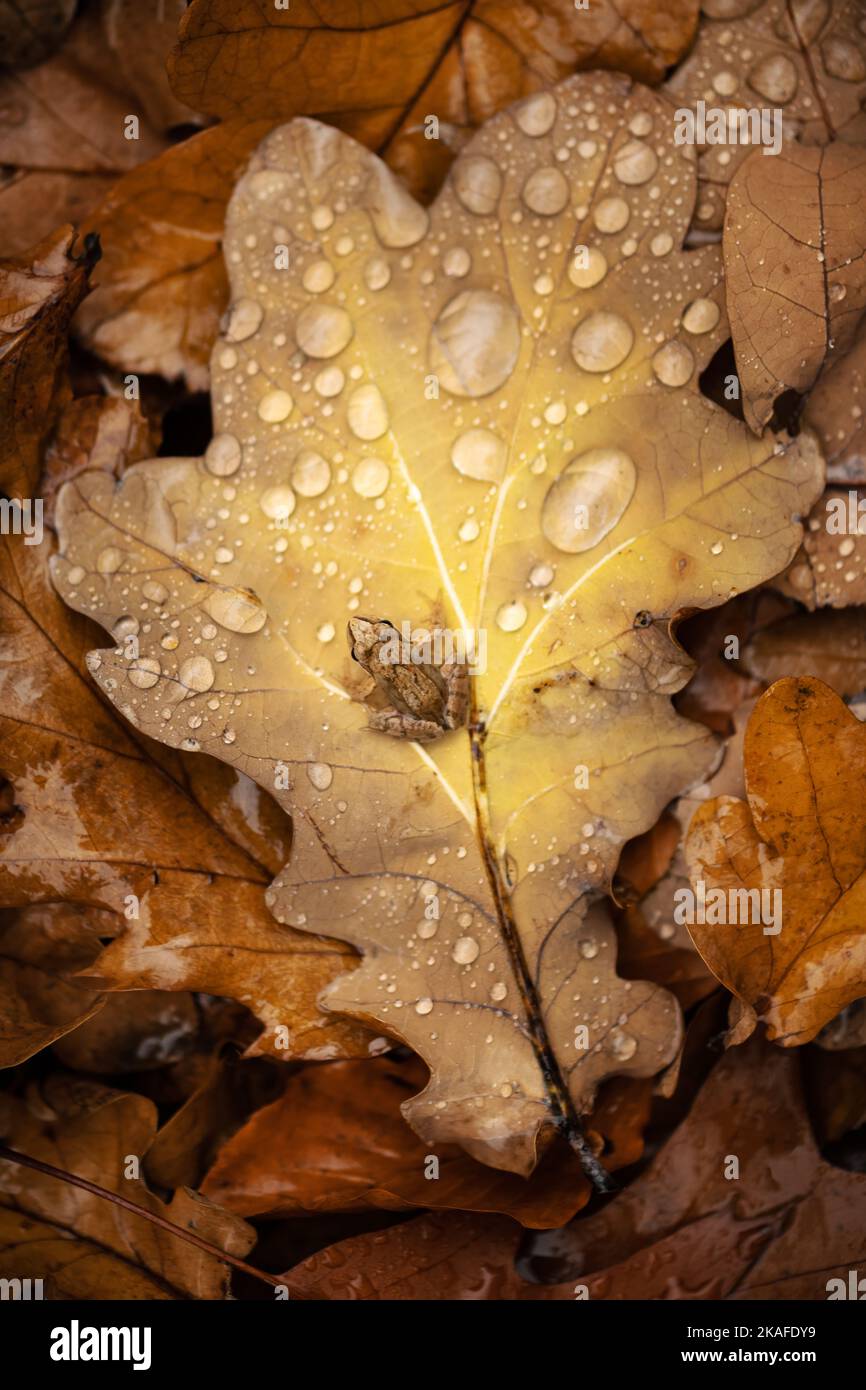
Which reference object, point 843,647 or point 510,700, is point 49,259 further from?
point 843,647

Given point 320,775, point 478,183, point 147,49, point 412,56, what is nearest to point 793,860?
point 320,775

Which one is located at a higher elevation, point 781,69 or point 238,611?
point 781,69

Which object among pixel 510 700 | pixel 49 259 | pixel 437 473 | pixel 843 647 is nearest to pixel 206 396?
pixel 49 259

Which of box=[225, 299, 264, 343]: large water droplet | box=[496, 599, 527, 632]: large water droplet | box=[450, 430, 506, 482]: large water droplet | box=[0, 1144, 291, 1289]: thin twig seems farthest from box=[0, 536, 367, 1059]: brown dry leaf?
box=[450, 430, 506, 482]: large water droplet

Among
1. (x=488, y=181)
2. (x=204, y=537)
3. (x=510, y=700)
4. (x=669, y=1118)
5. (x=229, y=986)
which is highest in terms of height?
(x=488, y=181)

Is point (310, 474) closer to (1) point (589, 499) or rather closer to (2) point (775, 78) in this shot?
(1) point (589, 499)

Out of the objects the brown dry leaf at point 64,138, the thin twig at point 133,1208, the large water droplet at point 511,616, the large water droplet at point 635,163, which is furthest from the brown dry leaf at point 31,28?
the thin twig at point 133,1208
